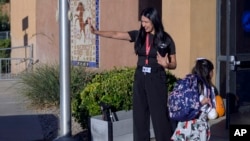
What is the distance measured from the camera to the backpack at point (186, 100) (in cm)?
650

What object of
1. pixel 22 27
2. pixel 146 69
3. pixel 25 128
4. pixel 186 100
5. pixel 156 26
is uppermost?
pixel 22 27

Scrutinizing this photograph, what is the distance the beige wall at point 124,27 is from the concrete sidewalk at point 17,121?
2.48 meters

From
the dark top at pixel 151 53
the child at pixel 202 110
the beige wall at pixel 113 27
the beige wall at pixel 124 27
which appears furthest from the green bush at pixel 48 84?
the child at pixel 202 110

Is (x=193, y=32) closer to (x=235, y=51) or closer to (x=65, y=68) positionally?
(x=235, y=51)

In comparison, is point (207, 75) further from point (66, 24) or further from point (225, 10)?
point (225, 10)

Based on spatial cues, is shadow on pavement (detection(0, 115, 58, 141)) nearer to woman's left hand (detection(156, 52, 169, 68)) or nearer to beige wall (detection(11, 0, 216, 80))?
beige wall (detection(11, 0, 216, 80))

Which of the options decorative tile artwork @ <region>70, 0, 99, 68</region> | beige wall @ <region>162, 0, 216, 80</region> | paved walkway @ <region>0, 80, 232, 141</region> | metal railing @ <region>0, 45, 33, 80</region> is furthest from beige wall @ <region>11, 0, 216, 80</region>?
paved walkway @ <region>0, 80, 232, 141</region>

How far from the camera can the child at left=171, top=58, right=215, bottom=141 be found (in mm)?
6539

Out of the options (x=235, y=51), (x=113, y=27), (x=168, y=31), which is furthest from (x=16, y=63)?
(x=235, y=51)

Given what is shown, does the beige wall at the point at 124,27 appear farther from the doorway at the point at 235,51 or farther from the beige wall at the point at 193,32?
the doorway at the point at 235,51

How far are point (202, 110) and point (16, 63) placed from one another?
538 inches

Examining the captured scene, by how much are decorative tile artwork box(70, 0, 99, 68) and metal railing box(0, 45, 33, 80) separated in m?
2.20

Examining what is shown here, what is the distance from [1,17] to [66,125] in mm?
32736

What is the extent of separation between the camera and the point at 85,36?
15.2 meters
